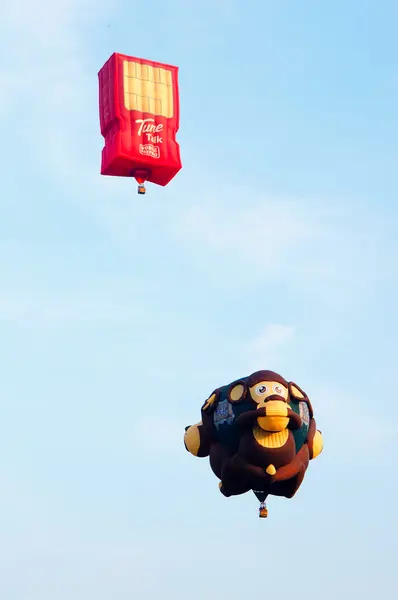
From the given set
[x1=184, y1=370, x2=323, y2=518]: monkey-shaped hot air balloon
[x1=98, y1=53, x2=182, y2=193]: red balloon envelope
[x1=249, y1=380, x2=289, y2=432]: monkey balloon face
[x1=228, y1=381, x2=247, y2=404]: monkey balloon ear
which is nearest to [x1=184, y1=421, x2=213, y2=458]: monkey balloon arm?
[x1=184, y1=370, x2=323, y2=518]: monkey-shaped hot air balloon

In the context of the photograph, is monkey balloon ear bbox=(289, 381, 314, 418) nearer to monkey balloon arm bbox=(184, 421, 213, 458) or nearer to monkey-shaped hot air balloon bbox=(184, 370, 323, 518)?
monkey-shaped hot air balloon bbox=(184, 370, 323, 518)

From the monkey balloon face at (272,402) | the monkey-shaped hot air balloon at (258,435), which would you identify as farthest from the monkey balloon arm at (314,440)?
the monkey balloon face at (272,402)

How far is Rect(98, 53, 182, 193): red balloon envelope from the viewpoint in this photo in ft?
126

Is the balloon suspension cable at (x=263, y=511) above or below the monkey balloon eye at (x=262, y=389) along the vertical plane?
below

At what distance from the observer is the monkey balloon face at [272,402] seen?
32812mm

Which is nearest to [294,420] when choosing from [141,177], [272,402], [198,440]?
[272,402]

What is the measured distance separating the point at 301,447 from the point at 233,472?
6.74ft

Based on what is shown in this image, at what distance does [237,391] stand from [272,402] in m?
1.14

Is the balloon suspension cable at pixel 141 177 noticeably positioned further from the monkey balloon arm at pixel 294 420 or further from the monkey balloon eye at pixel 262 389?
the monkey balloon arm at pixel 294 420

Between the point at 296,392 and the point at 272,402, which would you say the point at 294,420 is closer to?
the point at 272,402

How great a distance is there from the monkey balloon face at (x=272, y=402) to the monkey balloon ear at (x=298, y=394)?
8.9 inches

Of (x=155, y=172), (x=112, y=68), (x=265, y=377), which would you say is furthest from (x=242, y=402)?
(x=112, y=68)

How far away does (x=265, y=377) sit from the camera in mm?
33625

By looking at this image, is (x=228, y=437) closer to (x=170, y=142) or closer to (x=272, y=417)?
(x=272, y=417)
